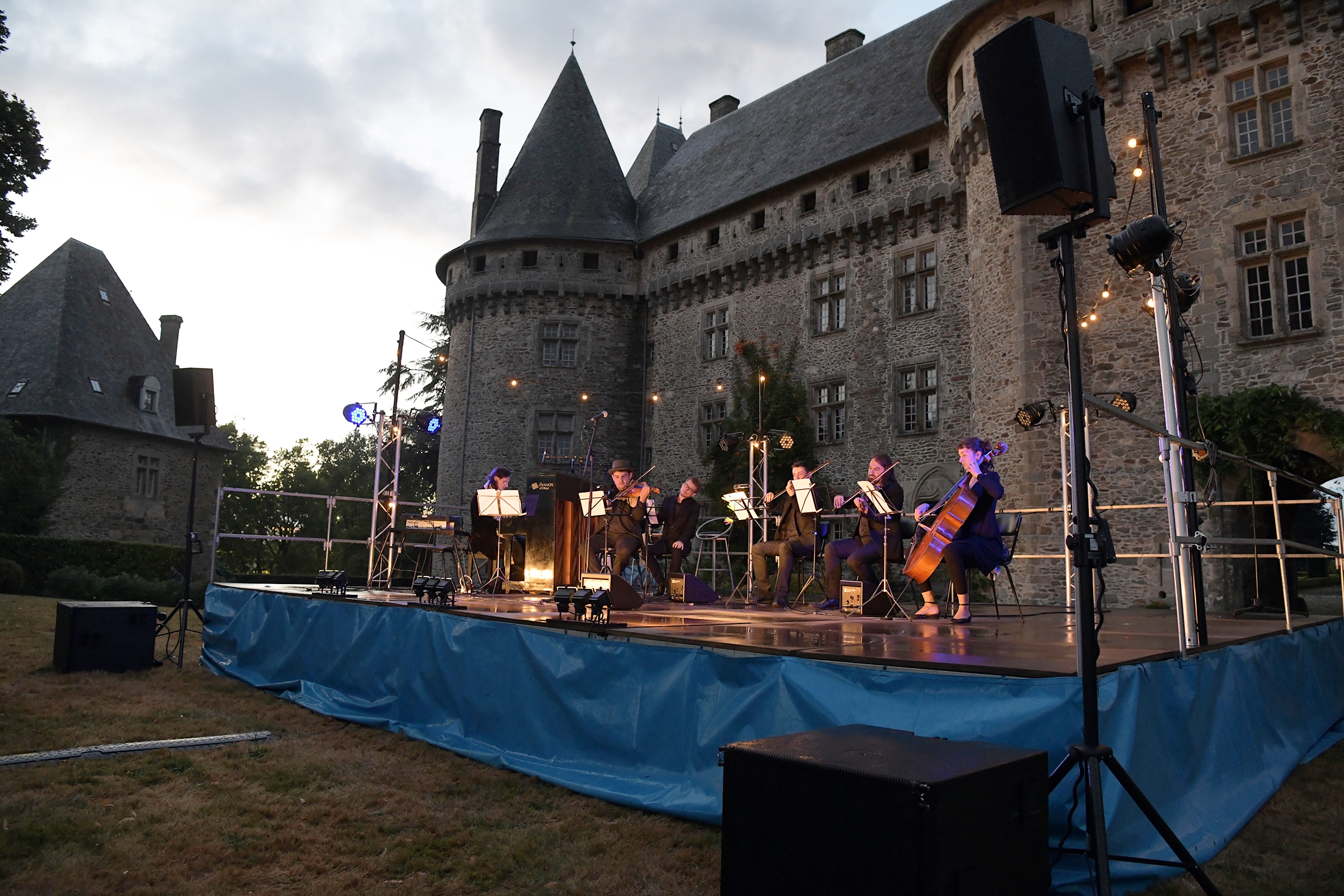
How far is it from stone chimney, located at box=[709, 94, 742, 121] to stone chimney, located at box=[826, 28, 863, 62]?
454 cm

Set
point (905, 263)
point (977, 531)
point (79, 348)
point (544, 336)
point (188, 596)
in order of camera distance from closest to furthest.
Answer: point (977, 531)
point (188, 596)
point (905, 263)
point (544, 336)
point (79, 348)

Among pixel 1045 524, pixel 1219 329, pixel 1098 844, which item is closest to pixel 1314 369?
pixel 1219 329

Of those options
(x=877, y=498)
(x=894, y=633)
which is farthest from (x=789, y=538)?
(x=894, y=633)

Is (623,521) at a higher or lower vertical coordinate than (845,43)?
lower

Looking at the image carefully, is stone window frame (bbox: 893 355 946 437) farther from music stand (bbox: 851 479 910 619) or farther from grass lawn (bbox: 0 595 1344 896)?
grass lawn (bbox: 0 595 1344 896)

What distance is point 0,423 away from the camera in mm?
21766

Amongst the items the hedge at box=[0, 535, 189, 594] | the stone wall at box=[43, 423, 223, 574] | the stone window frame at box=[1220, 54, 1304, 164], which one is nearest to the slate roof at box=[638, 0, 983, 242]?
the stone window frame at box=[1220, 54, 1304, 164]

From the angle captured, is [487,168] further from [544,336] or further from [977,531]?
[977,531]

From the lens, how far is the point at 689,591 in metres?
10.5

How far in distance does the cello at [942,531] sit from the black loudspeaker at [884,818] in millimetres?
4804

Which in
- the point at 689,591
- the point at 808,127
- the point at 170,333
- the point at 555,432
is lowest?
the point at 689,591

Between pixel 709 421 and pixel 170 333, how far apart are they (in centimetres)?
2482

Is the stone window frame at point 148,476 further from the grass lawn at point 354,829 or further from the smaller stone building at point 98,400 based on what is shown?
the grass lawn at point 354,829

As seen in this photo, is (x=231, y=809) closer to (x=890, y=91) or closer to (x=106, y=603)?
(x=106, y=603)
